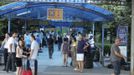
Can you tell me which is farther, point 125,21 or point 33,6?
point 125,21

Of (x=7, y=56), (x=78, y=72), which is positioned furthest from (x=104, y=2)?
(x=7, y=56)

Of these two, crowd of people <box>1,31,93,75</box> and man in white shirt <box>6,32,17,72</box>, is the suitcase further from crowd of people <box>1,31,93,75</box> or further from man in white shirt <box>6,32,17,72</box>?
man in white shirt <box>6,32,17,72</box>

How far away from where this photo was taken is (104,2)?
23.3m

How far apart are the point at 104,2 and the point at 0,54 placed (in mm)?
6038

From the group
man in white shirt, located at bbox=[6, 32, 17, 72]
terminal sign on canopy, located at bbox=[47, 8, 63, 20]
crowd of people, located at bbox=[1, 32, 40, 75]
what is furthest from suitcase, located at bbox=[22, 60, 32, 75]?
terminal sign on canopy, located at bbox=[47, 8, 63, 20]

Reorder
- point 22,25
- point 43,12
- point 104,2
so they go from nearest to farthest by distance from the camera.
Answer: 1. point 104,2
2. point 43,12
3. point 22,25

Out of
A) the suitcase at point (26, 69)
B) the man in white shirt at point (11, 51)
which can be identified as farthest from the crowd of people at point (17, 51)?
the suitcase at point (26, 69)

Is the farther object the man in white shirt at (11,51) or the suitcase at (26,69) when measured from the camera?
the man in white shirt at (11,51)

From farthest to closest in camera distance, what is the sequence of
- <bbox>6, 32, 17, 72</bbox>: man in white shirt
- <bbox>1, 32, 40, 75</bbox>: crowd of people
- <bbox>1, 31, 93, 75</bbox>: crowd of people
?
<bbox>6, 32, 17, 72</bbox>: man in white shirt → <bbox>1, 31, 93, 75</bbox>: crowd of people → <bbox>1, 32, 40, 75</bbox>: crowd of people

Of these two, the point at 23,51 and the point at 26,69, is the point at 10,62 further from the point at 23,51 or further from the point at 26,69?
the point at 26,69

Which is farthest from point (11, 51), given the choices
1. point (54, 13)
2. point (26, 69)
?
point (54, 13)

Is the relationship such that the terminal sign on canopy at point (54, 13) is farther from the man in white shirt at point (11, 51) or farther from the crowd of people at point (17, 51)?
the man in white shirt at point (11, 51)

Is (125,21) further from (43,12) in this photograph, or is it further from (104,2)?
(43,12)

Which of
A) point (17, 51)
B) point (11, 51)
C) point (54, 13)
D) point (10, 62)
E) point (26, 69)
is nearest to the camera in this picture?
point (26, 69)
